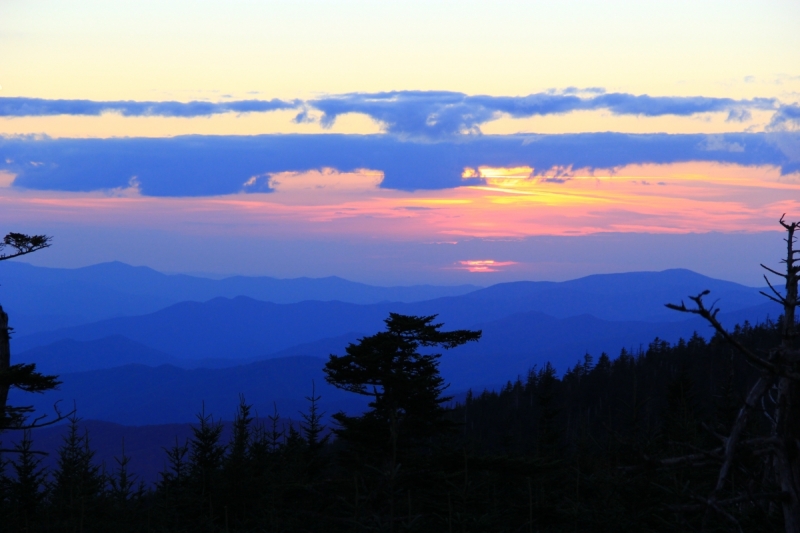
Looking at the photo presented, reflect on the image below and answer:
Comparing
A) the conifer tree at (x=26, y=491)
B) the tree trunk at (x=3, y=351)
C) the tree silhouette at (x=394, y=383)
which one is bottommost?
the conifer tree at (x=26, y=491)

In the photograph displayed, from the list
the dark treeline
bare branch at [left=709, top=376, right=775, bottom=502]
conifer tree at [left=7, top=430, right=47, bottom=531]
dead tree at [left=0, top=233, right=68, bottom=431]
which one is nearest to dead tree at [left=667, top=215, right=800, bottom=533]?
bare branch at [left=709, top=376, right=775, bottom=502]

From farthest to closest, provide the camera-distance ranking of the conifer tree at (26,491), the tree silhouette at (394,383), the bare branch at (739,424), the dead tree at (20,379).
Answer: the conifer tree at (26,491) → the tree silhouette at (394,383) → the dead tree at (20,379) → the bare branch at (739,424)

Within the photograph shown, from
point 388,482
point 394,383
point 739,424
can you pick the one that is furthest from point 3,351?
point 739,424

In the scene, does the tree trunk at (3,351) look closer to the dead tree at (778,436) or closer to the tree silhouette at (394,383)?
the tree silhouette at (394,383)

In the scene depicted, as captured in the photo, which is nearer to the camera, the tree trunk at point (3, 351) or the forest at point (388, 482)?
the tree trunk at point (3, 351)

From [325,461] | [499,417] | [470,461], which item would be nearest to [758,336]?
[499,417]

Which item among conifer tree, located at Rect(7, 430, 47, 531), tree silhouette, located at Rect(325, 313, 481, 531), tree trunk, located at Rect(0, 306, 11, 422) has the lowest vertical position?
conifer tree, located at Rect(7, 430, 47, 531)

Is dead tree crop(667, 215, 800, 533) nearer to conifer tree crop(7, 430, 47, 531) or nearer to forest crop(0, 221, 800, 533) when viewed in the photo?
forest crop(0, 221, 800, 533)

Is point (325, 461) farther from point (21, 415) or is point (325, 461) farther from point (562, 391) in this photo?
point (562, 391)

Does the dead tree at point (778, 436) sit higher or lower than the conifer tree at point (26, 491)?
higher

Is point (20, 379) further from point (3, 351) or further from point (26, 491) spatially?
point (26, 491)

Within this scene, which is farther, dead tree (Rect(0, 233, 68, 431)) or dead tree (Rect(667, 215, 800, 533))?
dead tree (Rect(0, 233, 68, 431))

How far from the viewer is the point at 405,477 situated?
2523cm

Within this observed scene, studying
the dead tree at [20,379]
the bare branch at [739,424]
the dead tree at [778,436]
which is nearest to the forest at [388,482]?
the dead tree at [20,379]
